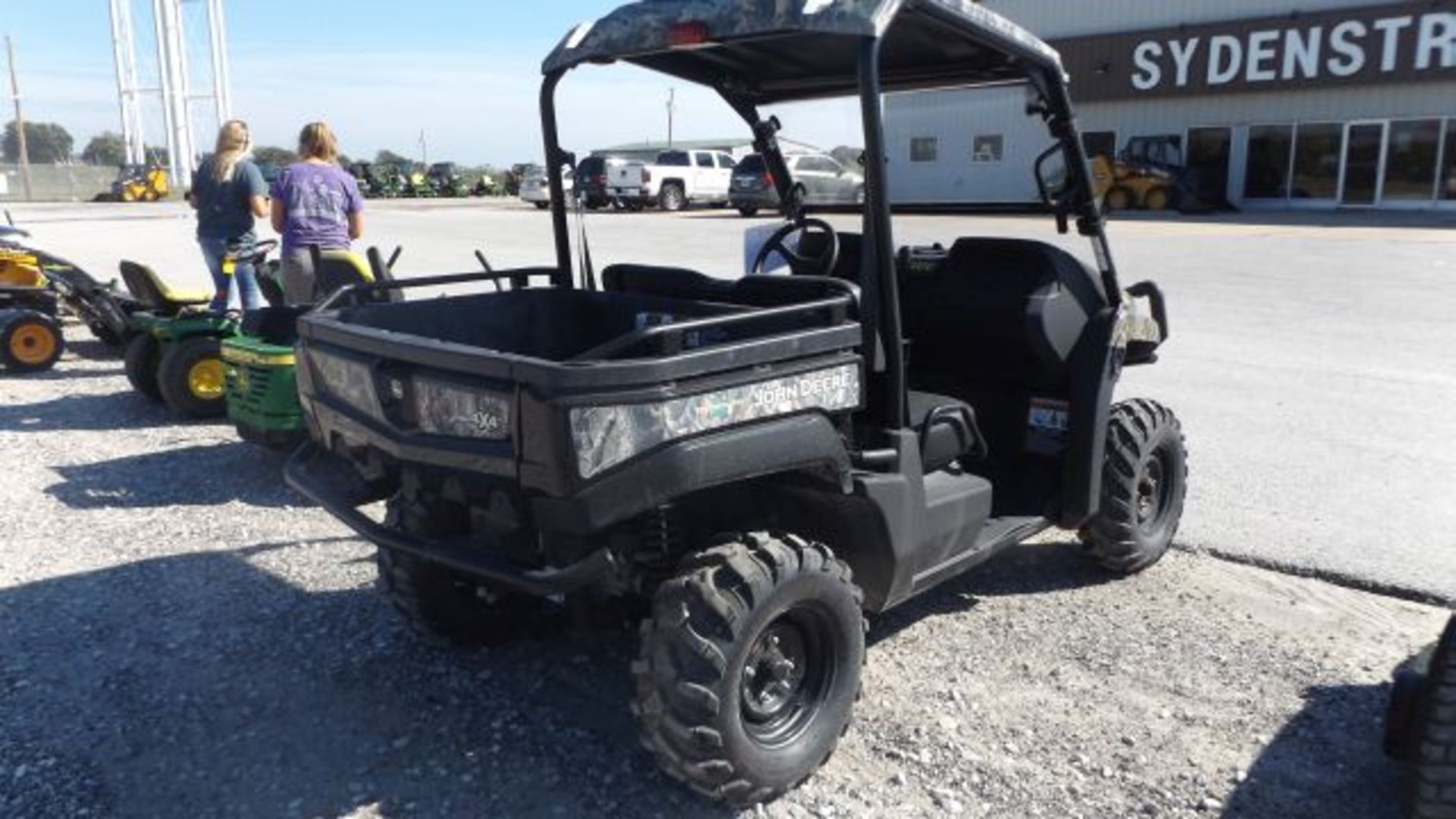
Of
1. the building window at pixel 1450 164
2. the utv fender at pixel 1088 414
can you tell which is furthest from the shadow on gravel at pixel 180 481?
the building window at pixel 1450 164

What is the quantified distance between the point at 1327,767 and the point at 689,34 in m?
2.78

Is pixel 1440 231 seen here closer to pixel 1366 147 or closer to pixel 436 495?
pixel 1366 147

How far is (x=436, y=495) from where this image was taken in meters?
3.46

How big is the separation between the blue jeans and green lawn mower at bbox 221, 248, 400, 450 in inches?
69.8

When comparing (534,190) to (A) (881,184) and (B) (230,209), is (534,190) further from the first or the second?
(A) (881,184)

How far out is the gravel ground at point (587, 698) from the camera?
3.22 metres

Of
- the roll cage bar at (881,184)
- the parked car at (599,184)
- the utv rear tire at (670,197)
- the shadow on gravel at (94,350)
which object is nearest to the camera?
the roll cage bar at (881,184)

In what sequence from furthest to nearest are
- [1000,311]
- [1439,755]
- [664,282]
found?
[1000,311] → [664,282] → [1439,755]

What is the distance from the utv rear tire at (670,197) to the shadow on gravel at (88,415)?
26.9 metres

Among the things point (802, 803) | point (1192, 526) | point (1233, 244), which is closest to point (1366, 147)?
point (1233, 244)

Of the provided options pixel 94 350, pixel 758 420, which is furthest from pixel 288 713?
pixel 94 350

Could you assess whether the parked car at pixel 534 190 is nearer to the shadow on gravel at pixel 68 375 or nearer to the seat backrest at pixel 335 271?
the shadow on gravel at pixel 68 375

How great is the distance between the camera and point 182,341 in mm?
7578

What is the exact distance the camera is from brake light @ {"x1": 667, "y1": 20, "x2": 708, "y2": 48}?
3379mm
